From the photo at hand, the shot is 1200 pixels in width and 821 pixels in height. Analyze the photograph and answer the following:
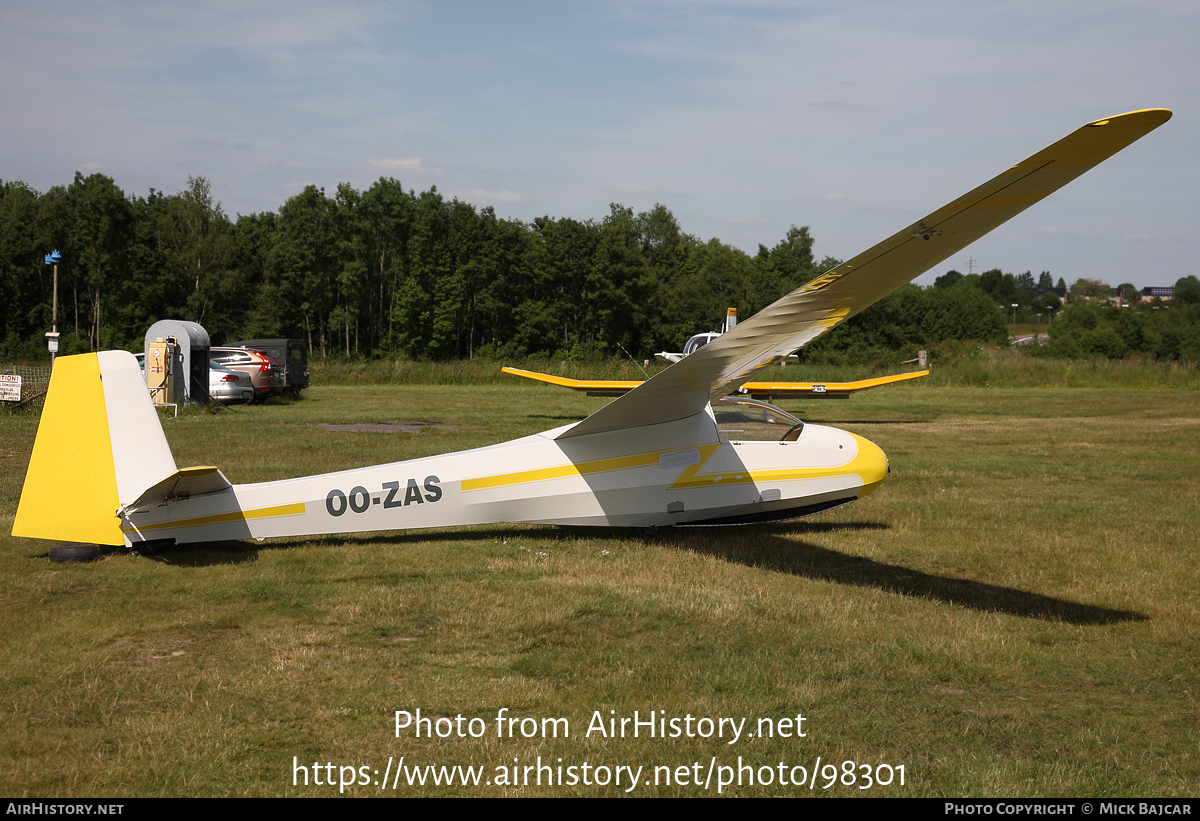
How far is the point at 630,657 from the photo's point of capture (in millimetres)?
5105

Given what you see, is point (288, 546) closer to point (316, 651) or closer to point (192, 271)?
point (316, 651)

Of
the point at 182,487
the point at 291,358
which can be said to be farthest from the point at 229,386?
the point at 182,487

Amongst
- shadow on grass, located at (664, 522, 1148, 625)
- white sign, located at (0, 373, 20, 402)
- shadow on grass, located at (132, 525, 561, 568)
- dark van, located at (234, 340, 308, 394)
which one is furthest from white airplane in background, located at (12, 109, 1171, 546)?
dark van, located at (234, 340, 308, 394)

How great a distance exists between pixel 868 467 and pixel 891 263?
410 cm

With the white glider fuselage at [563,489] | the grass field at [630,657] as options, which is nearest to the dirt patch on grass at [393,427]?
the grass field at [630,657]

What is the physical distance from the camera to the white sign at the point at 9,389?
17828 millimetres

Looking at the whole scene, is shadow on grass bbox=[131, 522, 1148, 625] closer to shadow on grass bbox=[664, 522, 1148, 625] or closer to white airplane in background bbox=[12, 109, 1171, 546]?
shadow on grass bbox=[664, 522, 1148, 625]

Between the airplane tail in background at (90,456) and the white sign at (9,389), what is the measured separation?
14.4 metres

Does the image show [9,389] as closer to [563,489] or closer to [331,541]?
[331,541]

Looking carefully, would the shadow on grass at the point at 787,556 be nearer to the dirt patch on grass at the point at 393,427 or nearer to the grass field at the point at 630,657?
the grass field at the point at 630,657

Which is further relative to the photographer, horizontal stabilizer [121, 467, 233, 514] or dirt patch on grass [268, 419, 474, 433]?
dirt patch on grass [268, 419, 474, 433]

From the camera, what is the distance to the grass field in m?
3.76

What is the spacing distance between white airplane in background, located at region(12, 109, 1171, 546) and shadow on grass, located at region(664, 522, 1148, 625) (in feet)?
1.17

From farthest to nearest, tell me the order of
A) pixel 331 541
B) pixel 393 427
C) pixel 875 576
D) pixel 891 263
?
1. pixel 393 427
2. pixel 331 541
3. pixel 875 576
4. pixel 891 263
